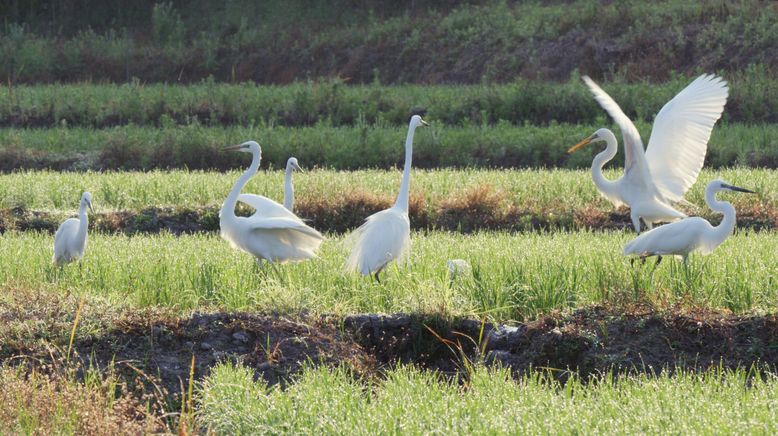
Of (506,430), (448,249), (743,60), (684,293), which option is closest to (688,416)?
(506,430)

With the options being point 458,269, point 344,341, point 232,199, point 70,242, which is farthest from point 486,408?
point 70,242

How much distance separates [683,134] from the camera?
9555 millimetres

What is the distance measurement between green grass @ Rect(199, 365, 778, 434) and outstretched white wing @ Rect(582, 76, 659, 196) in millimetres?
2533

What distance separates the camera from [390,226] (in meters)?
8.04

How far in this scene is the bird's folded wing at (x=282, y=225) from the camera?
8.16 metres

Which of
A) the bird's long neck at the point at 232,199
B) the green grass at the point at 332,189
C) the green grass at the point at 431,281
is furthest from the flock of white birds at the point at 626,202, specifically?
the green grass at the point at 332,189

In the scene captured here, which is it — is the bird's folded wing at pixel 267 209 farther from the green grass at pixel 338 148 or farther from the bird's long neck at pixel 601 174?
the green grass at pixel 338 148

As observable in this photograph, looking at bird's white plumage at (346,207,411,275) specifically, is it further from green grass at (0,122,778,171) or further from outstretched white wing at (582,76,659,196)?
green grass at (0,122,778,171)

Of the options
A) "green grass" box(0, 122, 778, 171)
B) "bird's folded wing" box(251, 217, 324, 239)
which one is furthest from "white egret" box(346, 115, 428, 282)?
"green grass" box(0, 122, 778, 171)

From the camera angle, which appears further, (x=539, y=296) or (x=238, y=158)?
(x=238, y=158)

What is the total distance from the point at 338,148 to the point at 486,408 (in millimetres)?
12531

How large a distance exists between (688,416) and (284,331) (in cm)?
291

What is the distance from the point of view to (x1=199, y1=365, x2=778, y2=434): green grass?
511 cm

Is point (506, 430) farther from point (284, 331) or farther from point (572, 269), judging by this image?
point (572, 269)
